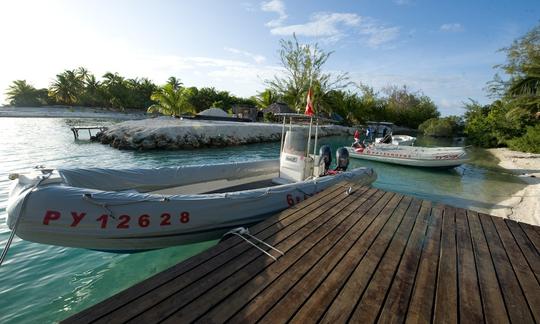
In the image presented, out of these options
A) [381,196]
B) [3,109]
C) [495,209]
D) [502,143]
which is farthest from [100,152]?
[3,109]

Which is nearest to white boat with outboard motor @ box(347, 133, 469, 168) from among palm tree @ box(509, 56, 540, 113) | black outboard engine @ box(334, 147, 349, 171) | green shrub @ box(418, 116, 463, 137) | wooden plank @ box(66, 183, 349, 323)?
black outboard engine @ box(334, 147, 349, 171)

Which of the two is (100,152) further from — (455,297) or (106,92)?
(106,92)

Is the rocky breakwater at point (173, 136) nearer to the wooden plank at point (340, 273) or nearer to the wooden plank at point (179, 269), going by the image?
the wooden plank at point (340, 273)

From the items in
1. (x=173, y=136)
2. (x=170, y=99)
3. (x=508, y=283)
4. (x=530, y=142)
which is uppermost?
(x=170, y=99)

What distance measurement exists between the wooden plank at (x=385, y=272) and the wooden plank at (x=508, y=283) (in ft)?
2.80

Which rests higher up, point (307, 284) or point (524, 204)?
point (307, 284)

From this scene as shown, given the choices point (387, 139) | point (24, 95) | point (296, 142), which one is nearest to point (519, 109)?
point (387, 139)

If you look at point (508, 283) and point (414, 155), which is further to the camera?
point (414, 155)

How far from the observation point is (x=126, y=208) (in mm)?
3537

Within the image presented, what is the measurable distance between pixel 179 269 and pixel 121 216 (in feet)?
5.28

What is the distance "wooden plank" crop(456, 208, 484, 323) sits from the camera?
84.8 inches

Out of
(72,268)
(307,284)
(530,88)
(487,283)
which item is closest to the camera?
(307,284)

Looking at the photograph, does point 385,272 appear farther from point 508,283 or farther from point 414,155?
point 414,155

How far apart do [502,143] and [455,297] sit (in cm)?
3040
